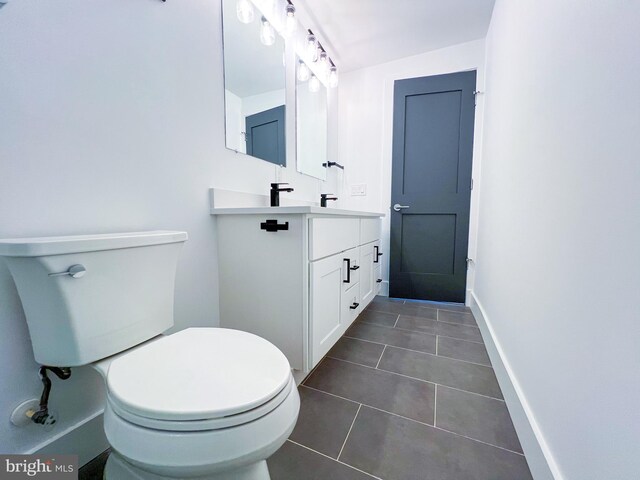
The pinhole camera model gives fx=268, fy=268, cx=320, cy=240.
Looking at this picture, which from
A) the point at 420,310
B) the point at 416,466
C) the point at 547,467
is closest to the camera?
the point at 547,467

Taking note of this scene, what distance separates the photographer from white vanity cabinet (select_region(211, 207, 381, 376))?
1131mm

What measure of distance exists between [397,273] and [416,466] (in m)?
1.88

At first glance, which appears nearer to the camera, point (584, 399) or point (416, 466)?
point (584, 399)

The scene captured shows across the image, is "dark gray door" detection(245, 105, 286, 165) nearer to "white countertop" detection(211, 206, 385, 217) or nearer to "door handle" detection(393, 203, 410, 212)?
"white countertop" detection(211, 206, 385, 217)

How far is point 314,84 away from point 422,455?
2.43m

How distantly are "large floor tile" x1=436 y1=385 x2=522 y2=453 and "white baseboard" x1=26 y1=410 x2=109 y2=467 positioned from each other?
122cm

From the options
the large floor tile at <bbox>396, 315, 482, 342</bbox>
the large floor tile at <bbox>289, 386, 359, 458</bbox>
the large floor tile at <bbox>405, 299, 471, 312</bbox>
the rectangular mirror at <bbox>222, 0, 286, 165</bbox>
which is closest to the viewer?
the large floor tile at <bbox>289, 386, 359, 458</bbox>

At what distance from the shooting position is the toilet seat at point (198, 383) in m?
0.51

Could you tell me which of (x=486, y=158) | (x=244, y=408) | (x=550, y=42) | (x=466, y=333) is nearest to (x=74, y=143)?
(x=244, y=408)

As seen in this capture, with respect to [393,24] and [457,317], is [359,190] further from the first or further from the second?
[457,317]

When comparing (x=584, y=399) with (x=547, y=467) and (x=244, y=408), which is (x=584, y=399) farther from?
(x=244, y=408)

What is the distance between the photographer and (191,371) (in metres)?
0.63

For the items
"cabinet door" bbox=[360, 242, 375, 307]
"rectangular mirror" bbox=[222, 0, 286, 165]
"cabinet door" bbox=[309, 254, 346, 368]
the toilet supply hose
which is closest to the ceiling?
"rectangular mirror" bbox=[222, 0, 286, 165]

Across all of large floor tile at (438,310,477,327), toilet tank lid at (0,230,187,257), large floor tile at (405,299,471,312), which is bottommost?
large floor tile at (405,299,471,312)
